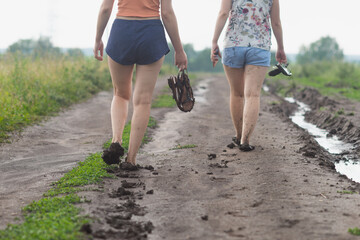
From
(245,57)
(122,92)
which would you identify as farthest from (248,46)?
(122,92)

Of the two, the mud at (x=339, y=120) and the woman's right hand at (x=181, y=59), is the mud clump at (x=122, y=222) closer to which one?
the woman's right hand at (x=181, y=59)

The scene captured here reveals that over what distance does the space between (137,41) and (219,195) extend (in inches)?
68.8

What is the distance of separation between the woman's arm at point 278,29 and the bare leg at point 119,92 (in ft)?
7.49

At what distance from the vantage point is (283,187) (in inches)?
171

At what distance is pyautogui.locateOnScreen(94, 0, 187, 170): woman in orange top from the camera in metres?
4.77

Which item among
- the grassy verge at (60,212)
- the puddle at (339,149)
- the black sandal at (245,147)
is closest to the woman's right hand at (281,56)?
the black sandal at (245,147)

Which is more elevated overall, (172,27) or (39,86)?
(172,27)

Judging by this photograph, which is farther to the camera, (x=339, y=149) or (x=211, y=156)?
(x=339, y=149)

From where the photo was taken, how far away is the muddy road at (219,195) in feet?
10.8

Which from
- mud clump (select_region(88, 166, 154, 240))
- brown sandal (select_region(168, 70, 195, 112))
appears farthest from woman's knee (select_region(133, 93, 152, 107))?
mud clump (select_region(88, 166, 154, 240))

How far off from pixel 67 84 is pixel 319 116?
763 cm

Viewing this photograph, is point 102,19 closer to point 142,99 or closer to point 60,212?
point 142,99

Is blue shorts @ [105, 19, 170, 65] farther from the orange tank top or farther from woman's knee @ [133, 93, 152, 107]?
woman's knee @ [133, 93, 152, 107]

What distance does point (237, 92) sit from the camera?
6.43 meters
